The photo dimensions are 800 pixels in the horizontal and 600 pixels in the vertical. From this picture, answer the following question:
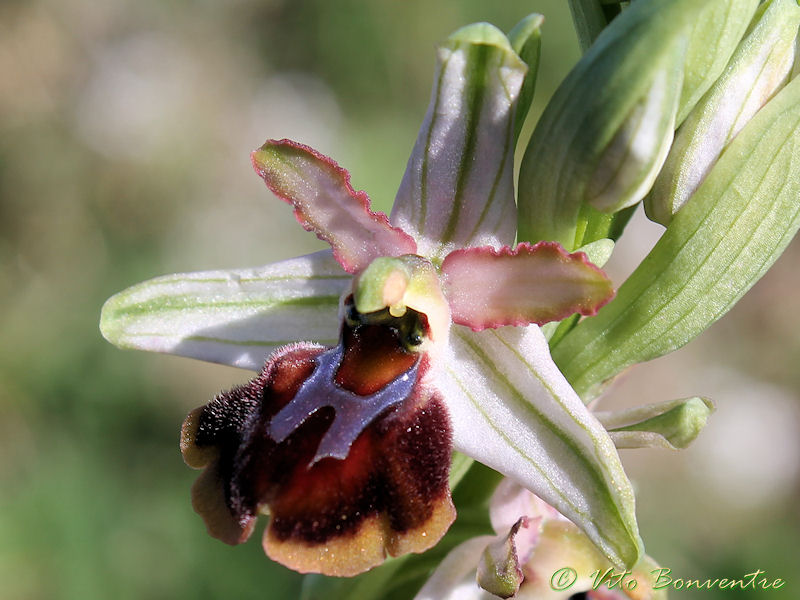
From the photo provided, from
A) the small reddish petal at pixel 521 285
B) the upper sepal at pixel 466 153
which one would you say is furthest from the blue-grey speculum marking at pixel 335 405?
the upper sepal at pixel 466 153

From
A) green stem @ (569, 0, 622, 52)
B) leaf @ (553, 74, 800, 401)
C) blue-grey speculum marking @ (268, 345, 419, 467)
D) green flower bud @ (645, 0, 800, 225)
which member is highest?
green stem @ (569, 0, 622, 52)

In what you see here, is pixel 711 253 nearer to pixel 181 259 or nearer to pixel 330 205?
pixel 330 205

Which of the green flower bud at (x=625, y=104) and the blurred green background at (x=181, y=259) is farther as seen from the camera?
the blurred green background at (x=181, y=259)

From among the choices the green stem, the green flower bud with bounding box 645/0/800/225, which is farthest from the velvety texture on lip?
the green stem

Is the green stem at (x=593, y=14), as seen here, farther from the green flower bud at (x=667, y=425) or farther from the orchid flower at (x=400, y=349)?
the green flower bud at (x=667, y=425)

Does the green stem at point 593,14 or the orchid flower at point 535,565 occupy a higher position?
the green stem at point 593,14

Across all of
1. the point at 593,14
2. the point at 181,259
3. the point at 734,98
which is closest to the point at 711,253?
the point at 734,98

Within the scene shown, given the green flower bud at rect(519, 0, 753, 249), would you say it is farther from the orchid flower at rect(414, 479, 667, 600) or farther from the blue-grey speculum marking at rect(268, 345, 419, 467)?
the orchid flower at rect(414, 479, 667, 600)
